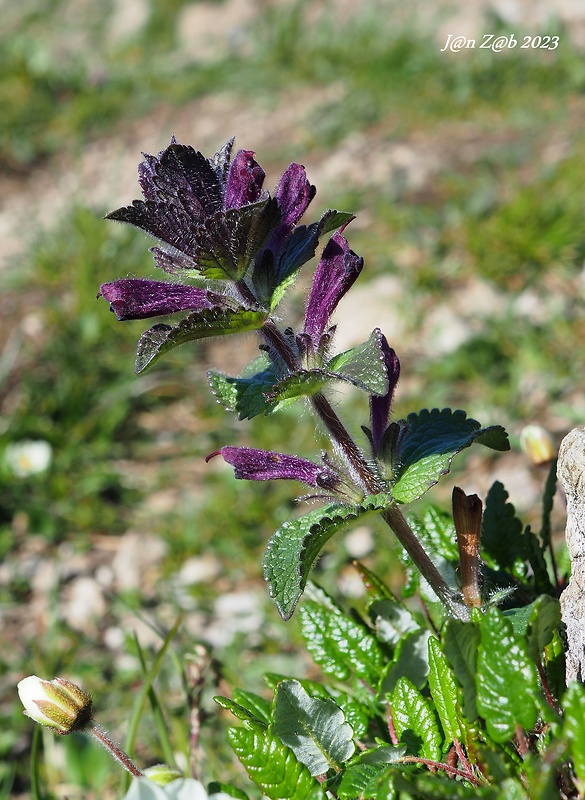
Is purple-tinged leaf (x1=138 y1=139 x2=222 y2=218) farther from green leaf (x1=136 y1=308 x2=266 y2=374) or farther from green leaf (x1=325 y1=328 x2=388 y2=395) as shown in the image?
green leaf (x1=325 y1=328 x2=388 y2=395)

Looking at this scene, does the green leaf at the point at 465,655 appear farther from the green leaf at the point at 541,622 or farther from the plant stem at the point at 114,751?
the plant stem at the point at 114,751

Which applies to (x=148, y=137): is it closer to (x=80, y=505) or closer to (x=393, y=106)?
(x=393, y=106)

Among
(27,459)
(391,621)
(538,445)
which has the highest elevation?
(27,459)

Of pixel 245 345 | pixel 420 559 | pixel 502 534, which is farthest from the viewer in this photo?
pixel 245 345

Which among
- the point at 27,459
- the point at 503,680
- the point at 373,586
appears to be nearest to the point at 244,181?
the point at 503,680

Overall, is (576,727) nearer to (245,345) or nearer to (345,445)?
(345,445)
